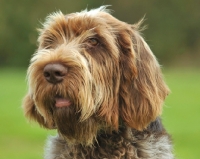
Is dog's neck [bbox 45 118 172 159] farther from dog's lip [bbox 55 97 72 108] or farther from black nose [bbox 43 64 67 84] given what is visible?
black nose [bbox 43 64 67 84]

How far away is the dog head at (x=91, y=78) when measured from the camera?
520 cm

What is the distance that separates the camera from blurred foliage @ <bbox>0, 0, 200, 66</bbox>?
4216 cm

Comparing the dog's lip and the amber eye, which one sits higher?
the amber eye

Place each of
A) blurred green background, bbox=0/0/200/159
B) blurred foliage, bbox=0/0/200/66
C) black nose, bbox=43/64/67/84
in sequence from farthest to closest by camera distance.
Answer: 1. blurred foliage, bbox=0/0/200/66
2. blurred green background, bbox=0/0/200/159
3. black nose, bbox=43/64/67/84

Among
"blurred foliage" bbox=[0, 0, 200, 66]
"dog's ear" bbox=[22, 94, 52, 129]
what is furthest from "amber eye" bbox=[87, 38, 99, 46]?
"blurred foliage" bbox=[0, 0, 200, 66]

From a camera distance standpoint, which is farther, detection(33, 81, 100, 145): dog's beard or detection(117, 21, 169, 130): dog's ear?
detection(117, 21, 169, 130): dog's ear

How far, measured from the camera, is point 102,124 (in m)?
5.52

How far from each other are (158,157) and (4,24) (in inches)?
1503

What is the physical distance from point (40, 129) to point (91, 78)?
960cm

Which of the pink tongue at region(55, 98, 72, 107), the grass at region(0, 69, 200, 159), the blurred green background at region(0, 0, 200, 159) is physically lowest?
the pink tongue at region(55, 98, 72, 107)

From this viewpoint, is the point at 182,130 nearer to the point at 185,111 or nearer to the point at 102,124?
the point at 185,111

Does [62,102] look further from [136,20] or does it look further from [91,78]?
[136,20]

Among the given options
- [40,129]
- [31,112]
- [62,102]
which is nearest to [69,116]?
[62,102]

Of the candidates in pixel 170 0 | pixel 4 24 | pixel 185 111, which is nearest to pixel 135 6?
pixel 170 0
